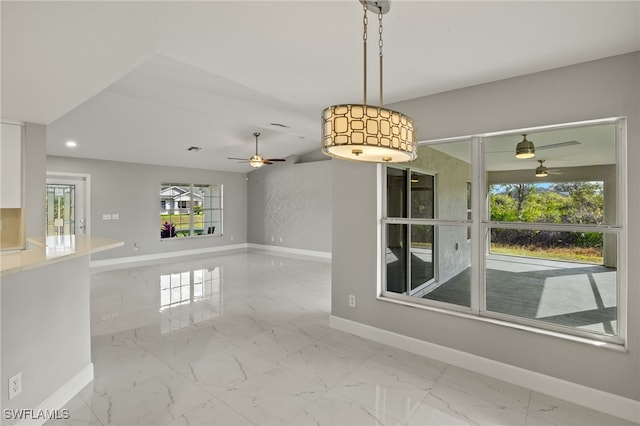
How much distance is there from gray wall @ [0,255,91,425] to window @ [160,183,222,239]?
20.7ft

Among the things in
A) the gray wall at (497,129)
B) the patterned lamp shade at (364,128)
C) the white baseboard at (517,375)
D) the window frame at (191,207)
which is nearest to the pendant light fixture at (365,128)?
the patterned lamp shade at (364,128)

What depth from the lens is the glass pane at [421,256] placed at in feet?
10.8

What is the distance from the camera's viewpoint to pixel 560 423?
206 cm

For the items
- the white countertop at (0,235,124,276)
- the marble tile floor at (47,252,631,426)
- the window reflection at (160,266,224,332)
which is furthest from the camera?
the window reflection at (160,266,224,332)

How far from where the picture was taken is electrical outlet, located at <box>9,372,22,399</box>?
1836mm

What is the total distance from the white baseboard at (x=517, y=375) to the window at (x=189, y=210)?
6.88 meters

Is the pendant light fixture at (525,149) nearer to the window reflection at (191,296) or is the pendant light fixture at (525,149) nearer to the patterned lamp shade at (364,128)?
the patterned lamp shade at (364,128)

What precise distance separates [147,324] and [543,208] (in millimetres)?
4315

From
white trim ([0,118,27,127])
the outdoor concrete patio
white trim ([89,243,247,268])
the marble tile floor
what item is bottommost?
the marble tile floor

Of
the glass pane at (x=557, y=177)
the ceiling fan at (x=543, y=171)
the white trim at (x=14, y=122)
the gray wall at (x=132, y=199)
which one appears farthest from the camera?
the gray wall at (x=132, y=199)

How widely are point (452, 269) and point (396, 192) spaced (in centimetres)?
97

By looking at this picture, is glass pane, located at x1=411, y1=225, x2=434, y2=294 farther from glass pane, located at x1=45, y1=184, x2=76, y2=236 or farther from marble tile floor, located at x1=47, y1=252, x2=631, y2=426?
glass pane, located at x1=45, y1=184, x2=76, y2=236

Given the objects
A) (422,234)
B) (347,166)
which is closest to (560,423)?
(422,234)

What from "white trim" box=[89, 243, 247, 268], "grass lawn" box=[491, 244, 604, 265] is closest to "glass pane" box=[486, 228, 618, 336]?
"grass lawn" box=[491, 244, 604, 265]
